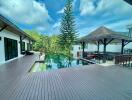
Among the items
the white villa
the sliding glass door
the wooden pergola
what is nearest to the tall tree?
the wooden pergola

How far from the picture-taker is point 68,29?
25.5m

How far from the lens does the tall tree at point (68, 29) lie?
25.2m

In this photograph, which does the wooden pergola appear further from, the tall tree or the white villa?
the tall tree

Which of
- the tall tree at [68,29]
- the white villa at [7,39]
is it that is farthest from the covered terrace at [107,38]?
the tall tree at [68,29]

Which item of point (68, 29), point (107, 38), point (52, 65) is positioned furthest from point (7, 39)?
point (68, 29)

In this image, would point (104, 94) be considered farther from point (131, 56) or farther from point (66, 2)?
point (66, 2)

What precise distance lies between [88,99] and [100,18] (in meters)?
26.0

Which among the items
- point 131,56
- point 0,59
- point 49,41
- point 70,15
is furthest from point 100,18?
point 0,59

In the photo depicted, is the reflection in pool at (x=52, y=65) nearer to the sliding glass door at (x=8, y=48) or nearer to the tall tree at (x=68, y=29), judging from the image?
the sliding glass door at (x=8, y=48)

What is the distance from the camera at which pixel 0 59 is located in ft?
27.1

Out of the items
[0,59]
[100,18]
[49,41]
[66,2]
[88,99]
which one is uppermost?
[66,2]

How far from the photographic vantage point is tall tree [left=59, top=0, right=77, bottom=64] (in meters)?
25.2

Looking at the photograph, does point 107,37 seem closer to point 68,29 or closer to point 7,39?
point 7,39

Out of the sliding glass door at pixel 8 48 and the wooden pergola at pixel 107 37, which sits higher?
the wooden pergola at pixel 107 37
